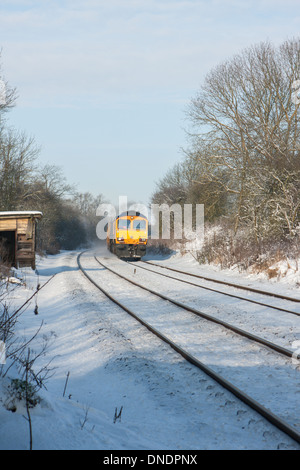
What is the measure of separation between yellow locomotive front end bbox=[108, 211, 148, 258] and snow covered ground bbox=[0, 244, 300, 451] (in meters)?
17.4

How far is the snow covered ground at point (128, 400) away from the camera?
3.36m

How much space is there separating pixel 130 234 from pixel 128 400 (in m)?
21.2

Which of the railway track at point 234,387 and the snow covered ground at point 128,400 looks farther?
the railway track at point 234,387

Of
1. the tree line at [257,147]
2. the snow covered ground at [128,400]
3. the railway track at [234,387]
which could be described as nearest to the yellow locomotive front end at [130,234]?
the tree line at [257,147]

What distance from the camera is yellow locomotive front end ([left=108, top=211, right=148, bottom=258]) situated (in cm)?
2552

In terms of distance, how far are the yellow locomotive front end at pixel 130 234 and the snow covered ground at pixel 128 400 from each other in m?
17.4

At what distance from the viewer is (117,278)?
615 inches

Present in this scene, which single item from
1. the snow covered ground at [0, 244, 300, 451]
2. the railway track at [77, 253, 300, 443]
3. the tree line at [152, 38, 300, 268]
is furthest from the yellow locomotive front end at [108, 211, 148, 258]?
the snow covered ground at [0, 244, 300, 451]

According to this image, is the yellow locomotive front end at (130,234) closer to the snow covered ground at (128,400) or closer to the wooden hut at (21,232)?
the wooden hut at (21,232)

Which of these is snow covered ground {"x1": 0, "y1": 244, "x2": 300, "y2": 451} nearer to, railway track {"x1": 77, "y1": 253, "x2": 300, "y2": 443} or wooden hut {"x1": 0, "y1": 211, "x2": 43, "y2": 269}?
railway track {"x1": 77, "y1": 253, "x2": 300, "y2": 443}

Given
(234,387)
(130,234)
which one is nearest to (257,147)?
(130,234)

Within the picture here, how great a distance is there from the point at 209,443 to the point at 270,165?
15521 mm

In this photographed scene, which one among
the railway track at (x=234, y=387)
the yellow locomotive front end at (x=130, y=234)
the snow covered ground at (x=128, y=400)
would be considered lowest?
the snow covered ground at (x=128, y=400)

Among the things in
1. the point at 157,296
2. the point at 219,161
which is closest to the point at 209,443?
the point at 157,296
